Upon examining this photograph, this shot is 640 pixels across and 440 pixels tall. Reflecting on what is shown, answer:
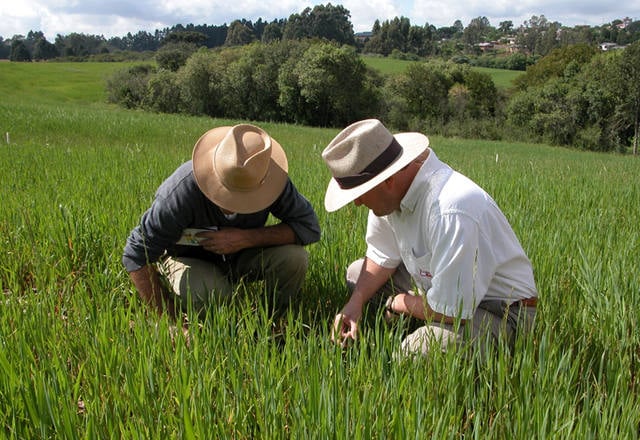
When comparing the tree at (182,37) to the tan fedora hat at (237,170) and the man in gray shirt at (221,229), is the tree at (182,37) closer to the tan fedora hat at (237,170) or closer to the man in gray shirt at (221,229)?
the man in gray shirt at (221,229)

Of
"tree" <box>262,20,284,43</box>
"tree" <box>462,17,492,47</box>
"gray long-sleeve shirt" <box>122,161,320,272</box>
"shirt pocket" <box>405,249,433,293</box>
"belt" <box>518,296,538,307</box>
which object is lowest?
"belt" <box>518,296,538,307</box>

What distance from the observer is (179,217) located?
2.42 meters

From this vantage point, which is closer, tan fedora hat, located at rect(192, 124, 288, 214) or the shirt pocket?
the shirt pocket

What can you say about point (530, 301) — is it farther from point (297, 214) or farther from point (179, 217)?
point (179, 217)

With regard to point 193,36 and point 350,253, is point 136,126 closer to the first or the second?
point 350,253

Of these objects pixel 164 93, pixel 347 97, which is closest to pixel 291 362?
pixel 347 97

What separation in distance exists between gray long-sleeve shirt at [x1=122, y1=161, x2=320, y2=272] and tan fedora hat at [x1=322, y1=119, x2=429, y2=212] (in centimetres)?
69

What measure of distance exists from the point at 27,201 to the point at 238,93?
31.1 meters

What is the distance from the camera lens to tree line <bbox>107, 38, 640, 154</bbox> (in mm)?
32312

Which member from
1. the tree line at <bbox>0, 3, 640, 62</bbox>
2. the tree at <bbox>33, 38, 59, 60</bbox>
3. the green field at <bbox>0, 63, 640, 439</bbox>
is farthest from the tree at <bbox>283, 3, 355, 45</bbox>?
the green field at <bbox>0, 63, 640, 439</bbox>

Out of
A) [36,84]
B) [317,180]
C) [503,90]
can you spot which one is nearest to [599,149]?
[503,90]

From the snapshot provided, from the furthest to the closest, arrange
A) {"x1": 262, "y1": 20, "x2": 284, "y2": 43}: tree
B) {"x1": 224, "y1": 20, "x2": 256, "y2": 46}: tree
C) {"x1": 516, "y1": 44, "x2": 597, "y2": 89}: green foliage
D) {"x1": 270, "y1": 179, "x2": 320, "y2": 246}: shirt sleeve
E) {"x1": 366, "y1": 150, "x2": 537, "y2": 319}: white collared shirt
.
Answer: {"x1": 224, "y1": 20, "x2": 256, "y2": 46}: tree, {"x1": 262, "y1": 20, "x2": 284, "y2": 43}: tree, {"x1": 516, "y1": 44, "x2": 597, "y2": 89}: green foliage, {"x1": 270, "y1": 179, "x2": 320, "y2": 246}: shirt sleeve, {"x1": 366, "y1": 150, "x2": 537, "y2": 319}: white collared shirt

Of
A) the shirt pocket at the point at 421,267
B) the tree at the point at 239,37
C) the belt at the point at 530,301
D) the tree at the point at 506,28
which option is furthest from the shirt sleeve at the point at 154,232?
the tree at the point at 506,28

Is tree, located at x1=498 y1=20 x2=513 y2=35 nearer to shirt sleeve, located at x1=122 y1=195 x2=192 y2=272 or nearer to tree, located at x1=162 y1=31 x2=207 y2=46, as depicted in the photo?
tree, located at x1=162 y1=31 x2=207 y2=46
